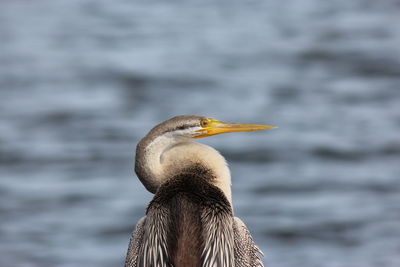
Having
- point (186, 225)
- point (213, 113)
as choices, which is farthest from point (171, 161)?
point (213, 113)

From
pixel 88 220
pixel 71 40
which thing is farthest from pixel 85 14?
pixel 88 220

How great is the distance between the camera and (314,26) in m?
23.7

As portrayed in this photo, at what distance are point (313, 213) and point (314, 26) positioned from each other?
989 centimetres

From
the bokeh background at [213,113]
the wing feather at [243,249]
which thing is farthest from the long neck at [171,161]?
the bokeh background at [213,113]

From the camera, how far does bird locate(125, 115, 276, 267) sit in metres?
5.96

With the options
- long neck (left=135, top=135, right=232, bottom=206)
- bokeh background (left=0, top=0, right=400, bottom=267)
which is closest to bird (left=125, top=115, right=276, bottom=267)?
long neck (left=135, top=135, right=232, bottom=206)

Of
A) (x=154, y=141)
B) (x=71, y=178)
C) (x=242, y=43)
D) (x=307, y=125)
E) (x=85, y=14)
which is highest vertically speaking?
(x=85, y=14)

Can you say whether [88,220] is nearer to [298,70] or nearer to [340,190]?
[340,190]

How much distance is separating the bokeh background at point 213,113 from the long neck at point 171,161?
640 cm

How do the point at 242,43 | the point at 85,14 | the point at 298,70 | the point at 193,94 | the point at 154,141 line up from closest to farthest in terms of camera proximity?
1. the point at 154,141
2. the point at 193,94
3. the point at 298,70
4. the point at 242,43
5. the point at 85,14

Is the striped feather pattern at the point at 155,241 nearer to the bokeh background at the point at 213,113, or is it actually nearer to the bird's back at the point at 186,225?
the bird's back at the point at 186,225

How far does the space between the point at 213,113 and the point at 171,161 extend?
1148 cm

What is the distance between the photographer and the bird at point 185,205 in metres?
5.96

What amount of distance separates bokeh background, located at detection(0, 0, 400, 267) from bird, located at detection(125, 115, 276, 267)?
640cm
